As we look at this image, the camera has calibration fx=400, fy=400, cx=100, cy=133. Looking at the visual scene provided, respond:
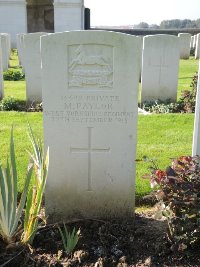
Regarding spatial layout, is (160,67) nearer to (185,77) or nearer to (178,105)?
(178,105)

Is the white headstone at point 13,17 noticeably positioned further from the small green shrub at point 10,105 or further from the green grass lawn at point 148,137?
the green grass lawn at point 148,137

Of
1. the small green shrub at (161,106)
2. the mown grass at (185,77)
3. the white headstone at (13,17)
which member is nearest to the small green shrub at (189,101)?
the small green shrub at (161,106)

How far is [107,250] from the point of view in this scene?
3096 mm

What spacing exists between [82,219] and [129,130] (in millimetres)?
896

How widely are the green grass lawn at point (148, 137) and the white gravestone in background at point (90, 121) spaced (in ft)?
2.46

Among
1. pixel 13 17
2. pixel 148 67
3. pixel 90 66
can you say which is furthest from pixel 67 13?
pixel 90 66

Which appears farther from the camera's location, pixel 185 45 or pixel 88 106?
pixel 185 45

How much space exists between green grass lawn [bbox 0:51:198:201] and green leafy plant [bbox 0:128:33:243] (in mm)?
1354

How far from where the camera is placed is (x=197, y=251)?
304 cm

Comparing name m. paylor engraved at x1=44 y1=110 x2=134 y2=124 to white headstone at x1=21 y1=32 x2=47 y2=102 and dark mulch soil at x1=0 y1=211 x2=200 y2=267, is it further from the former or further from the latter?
white headstone at x1=21 y1=32 x2=47 y2=102

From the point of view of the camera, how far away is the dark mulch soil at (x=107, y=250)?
2.96 meters

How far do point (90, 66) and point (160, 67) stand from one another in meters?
5.97

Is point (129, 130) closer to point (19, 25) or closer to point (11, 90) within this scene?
point (11, 90)

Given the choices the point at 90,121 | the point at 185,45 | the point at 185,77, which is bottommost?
the point at 185,77
